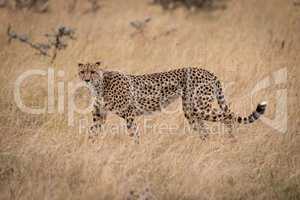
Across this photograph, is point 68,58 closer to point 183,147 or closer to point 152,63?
point 152,63

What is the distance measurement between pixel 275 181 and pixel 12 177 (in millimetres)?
1966

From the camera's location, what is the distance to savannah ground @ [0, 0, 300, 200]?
5.41 meters

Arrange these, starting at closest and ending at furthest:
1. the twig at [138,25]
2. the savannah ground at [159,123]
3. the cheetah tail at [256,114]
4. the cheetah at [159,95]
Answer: the savannah ground at [159,123], the cheetah tail at [256,114], the cheetah at [159,95], the twig at [138,25]

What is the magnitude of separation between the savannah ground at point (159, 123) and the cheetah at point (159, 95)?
0.52 ft

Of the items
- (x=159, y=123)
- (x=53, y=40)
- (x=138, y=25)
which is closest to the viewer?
(x=159, y=123)

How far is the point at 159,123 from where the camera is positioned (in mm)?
6695

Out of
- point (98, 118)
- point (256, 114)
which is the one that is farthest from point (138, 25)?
point (256, 114)

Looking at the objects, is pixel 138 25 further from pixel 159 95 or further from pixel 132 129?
pixel 132 129

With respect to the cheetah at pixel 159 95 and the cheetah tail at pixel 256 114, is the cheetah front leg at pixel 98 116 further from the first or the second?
the cheetah tail at pixel 256 114

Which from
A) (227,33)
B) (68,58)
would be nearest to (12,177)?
(68,58)

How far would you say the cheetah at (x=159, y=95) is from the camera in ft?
21.2

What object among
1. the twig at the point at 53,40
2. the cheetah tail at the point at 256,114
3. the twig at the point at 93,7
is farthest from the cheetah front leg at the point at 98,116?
the twig at the point at 93,7

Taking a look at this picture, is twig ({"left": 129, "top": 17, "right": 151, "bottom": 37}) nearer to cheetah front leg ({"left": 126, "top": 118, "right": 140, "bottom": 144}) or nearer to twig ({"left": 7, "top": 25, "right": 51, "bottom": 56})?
twig ({"left": 7, "top": 25, "right": 51, "bottom": 56})

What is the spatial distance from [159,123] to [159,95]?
288mm
